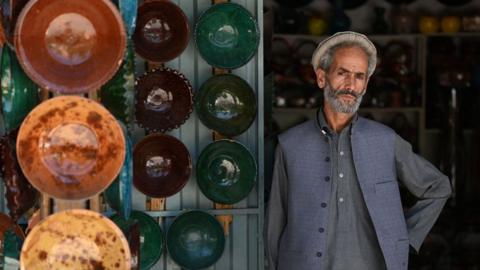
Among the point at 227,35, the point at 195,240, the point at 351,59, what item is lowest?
the point at 195,240

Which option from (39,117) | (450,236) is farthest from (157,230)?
(450,236)

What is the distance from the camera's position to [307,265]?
2658 mm

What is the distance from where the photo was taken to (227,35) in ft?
10.1

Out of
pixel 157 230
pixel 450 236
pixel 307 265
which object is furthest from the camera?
pixel 450 236

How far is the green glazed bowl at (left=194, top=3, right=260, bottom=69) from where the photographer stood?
3.05 m

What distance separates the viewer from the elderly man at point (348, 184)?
2.64 metres

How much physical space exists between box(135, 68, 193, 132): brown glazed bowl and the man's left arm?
811mm

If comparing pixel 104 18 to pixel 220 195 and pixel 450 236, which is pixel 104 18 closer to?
pixel 220 195

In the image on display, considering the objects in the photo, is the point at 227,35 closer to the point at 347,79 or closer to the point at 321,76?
the point at 321,76

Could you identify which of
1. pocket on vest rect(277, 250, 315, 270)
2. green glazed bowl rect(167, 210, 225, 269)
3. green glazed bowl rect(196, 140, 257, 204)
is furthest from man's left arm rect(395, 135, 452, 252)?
green glazed bowl rect(167, 210, 225, 269)

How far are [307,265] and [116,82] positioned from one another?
0.89 metres

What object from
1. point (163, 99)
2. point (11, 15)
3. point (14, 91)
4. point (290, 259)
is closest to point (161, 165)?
point (163, 99)

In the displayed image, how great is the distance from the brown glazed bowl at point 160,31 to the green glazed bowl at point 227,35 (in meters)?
0.07

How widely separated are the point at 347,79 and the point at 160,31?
783 mm
